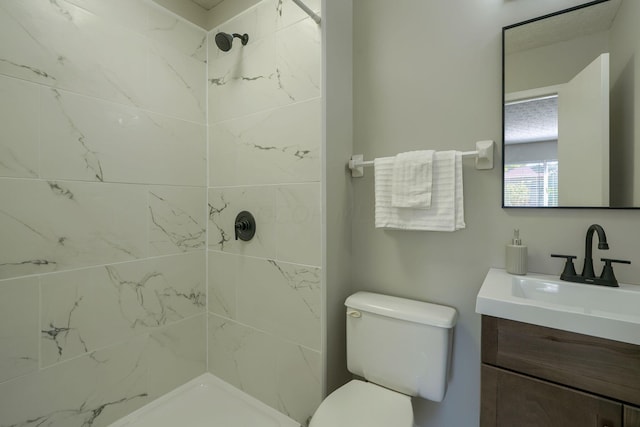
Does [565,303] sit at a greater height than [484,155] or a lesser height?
lesser

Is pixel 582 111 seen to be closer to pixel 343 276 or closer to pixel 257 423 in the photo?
pixel 343 276

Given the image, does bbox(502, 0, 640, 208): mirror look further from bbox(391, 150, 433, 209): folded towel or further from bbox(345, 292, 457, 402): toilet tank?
bbox(345, 292, 457, 402): toilet tank

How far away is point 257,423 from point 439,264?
117 cm

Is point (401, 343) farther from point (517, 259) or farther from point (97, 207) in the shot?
A: point (97, 207)

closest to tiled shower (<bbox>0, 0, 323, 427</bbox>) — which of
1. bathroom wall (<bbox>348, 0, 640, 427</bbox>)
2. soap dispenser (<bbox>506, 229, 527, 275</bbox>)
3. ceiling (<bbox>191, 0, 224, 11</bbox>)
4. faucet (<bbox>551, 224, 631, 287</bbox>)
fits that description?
ceiling (<bbox>191, 0, 224, 11</bbox>)

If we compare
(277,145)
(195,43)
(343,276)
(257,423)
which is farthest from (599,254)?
(195,43)

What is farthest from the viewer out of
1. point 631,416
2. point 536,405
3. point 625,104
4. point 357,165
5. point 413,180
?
point 357,165

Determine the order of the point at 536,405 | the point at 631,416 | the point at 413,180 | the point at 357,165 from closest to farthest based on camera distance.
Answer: the point at 631,416, the point at 536,405, the point at 413,180, the point at 357,165

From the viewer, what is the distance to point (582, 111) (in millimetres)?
1028

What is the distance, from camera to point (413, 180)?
3.92ft

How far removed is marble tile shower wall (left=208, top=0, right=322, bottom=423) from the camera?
51.5 inches

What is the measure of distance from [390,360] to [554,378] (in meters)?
0.55

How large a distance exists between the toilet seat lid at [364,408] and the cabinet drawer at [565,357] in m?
0.41

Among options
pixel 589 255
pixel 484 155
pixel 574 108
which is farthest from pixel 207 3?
pixel 589 255
